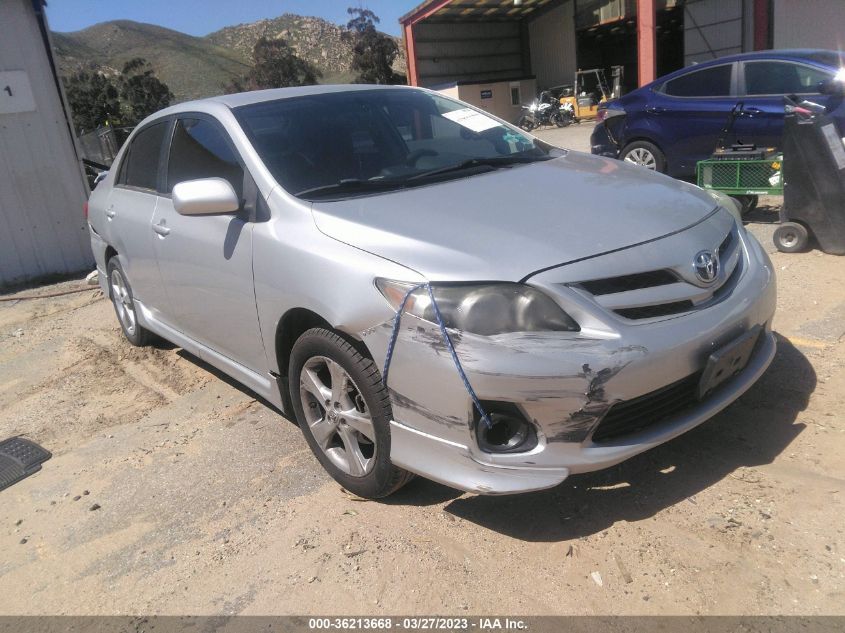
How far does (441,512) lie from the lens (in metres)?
2.78

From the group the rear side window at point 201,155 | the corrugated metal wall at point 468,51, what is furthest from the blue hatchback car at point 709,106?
the corrugated metal wall at point 468,51

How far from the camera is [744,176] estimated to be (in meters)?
6.09

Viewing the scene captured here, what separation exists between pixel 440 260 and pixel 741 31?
18.2m

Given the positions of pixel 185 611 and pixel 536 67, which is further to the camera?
pixel 536 67

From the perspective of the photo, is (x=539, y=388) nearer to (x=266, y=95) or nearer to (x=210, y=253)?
(x=210, y=253)

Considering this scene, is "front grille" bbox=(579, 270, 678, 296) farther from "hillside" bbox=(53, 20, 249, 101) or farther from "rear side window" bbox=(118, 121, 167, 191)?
"hillside" bbox=(53, 20, 249, 101)

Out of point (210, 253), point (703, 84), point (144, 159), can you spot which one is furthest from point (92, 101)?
point (210, 253)

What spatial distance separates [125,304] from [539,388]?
382 cm

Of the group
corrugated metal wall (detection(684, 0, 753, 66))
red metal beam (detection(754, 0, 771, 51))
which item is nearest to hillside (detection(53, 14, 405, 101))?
corrugated metal wall (detection(684, 0, 753, 66))

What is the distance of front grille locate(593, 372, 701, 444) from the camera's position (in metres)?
2.35

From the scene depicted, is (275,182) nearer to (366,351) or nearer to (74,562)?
(366,351)

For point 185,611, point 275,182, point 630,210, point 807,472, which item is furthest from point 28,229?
point 807,472

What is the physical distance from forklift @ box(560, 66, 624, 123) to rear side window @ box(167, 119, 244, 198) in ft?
70.2

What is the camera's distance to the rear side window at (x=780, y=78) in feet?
22.1
